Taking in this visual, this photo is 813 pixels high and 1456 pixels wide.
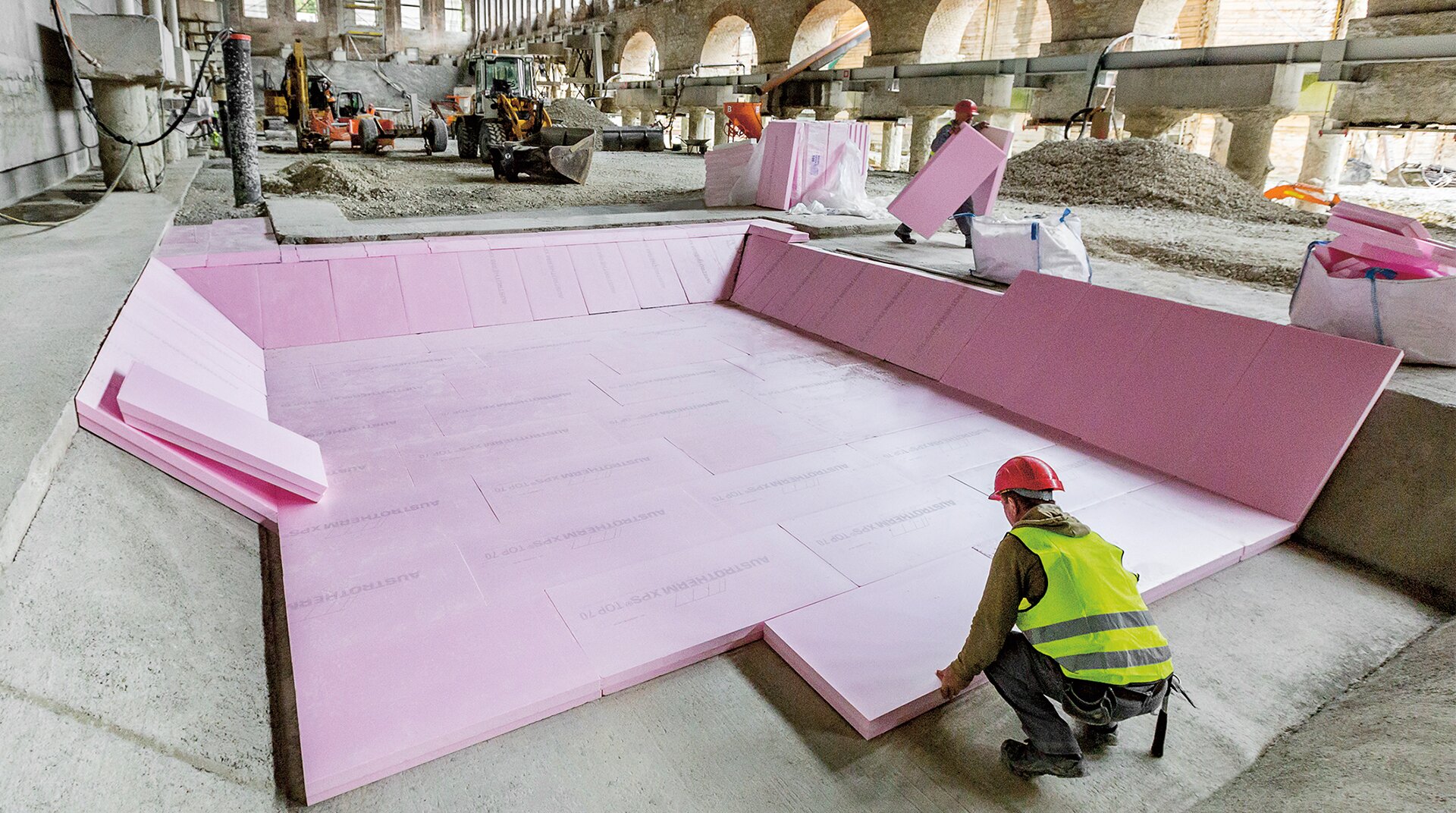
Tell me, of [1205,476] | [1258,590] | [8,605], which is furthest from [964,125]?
[8,605]

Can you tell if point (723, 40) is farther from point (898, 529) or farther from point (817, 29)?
point (898, 529)

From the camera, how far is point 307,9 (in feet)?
132

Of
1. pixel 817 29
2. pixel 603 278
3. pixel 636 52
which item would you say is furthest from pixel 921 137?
pixel 636 52

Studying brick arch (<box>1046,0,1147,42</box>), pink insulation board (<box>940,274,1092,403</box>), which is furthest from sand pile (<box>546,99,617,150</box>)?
pink insulation board (<box>940,274,1092,403</box>)

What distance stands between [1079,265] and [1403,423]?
206 cm

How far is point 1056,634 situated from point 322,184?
31.1ft

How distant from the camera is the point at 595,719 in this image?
7.54 ft

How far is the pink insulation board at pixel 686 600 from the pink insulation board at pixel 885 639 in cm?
12

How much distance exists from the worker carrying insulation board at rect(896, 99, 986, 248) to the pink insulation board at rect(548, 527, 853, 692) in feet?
A: 13.0

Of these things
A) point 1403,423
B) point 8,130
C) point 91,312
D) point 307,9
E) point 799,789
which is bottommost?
point 799,789

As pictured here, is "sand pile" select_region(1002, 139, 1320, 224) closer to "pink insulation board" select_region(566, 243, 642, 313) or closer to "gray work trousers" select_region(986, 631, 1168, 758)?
"pink insulation board" select_region(566, 243, 642, 313)

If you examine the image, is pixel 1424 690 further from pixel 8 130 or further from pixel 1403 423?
pixel 8 130

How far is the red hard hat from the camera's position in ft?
6.73

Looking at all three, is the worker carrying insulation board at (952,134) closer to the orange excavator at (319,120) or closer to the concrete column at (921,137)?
the concrete column at (921,137)
